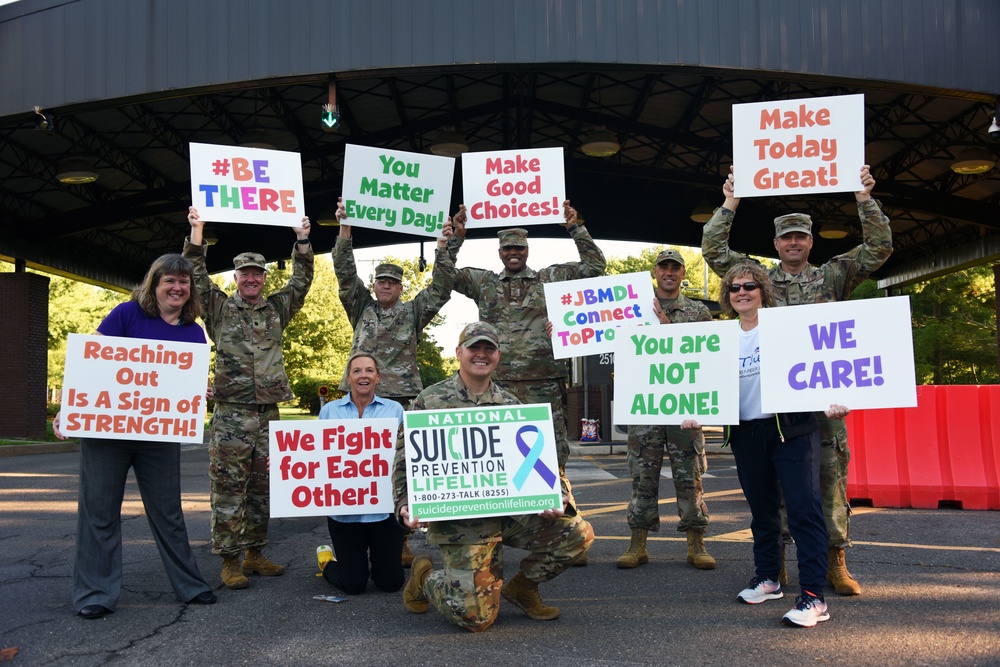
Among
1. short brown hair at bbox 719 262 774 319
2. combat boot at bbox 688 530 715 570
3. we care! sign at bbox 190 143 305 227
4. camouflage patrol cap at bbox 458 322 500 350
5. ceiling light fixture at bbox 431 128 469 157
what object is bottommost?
combat boot at bbox 688 530 715 570

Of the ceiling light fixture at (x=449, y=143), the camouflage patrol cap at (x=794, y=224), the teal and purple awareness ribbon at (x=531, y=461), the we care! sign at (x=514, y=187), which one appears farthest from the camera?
the ceiling light fixture at (x=449, y=143)

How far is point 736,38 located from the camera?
13.0 meters

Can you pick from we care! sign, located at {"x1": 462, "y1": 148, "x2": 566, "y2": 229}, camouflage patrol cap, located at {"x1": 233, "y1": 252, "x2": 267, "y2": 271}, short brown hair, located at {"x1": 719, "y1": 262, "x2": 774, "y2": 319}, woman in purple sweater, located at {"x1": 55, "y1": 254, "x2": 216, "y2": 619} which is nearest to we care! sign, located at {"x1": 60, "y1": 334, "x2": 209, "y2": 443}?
→ woman in purple sweater, located at {"x1": 55, "y1": 254, "x2": 216, "y2": 619}

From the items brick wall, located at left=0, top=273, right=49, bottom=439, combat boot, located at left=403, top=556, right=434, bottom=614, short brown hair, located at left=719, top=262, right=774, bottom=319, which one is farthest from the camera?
brick wall, located at left=0, top=273, right=49, bottom=439

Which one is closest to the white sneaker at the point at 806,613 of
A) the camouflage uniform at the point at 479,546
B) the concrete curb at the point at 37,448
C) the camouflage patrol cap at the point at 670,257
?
the camouflage uniform at the point at 479,546

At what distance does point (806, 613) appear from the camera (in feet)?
15.0

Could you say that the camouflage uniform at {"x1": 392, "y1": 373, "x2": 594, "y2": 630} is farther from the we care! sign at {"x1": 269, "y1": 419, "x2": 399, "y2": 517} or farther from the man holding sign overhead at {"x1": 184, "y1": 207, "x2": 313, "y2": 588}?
the man holding sign overhead at {"x1": 184, "y1": 207, "x2": 313, "y2": 588}

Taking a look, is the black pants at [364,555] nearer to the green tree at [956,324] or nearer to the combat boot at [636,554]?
the combat boot at [636,554]

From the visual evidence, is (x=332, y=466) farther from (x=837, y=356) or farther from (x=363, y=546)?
(x=837, y=356)

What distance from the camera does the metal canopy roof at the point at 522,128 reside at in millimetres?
13195

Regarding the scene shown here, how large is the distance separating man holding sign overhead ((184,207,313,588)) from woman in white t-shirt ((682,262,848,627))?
2.96 m

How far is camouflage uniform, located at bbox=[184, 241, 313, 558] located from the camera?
5.84m

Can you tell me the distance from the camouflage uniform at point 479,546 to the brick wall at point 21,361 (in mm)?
20115

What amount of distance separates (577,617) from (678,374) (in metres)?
1.61
